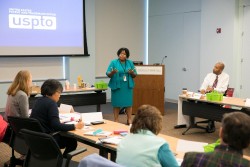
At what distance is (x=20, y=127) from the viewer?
11.5ft

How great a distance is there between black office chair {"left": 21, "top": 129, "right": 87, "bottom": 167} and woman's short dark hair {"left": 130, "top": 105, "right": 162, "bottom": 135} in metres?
0.67

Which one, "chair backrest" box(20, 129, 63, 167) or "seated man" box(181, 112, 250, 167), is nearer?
"seated man" box(181, 112, 250, 167)

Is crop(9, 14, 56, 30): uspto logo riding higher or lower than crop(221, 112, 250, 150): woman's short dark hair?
higher

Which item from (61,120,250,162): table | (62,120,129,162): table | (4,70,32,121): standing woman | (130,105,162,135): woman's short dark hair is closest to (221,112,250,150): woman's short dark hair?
(130,105,162,135): woman's short dark hair

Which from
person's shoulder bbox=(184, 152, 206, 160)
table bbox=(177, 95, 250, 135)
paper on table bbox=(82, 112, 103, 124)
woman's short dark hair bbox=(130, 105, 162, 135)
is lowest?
table bbox=(177, 95, 250, 135)

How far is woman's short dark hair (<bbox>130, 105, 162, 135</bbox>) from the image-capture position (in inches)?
97.0

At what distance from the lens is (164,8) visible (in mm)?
10188

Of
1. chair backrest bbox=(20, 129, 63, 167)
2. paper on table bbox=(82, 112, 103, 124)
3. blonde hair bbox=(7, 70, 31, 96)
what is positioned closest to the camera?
chair backrest bbox=(20, 129, 63, 167)

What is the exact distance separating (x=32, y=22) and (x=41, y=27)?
0.80 feet

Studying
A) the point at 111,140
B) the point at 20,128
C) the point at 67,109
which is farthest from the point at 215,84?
the point at 20,128

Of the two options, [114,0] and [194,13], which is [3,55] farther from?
[194,13]

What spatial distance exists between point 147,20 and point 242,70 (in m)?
3.67

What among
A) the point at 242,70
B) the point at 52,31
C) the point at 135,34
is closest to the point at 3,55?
the point at 52,31

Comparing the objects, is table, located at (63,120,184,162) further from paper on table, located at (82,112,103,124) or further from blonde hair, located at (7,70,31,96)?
blonde hair, located at (7,70,31,96)
